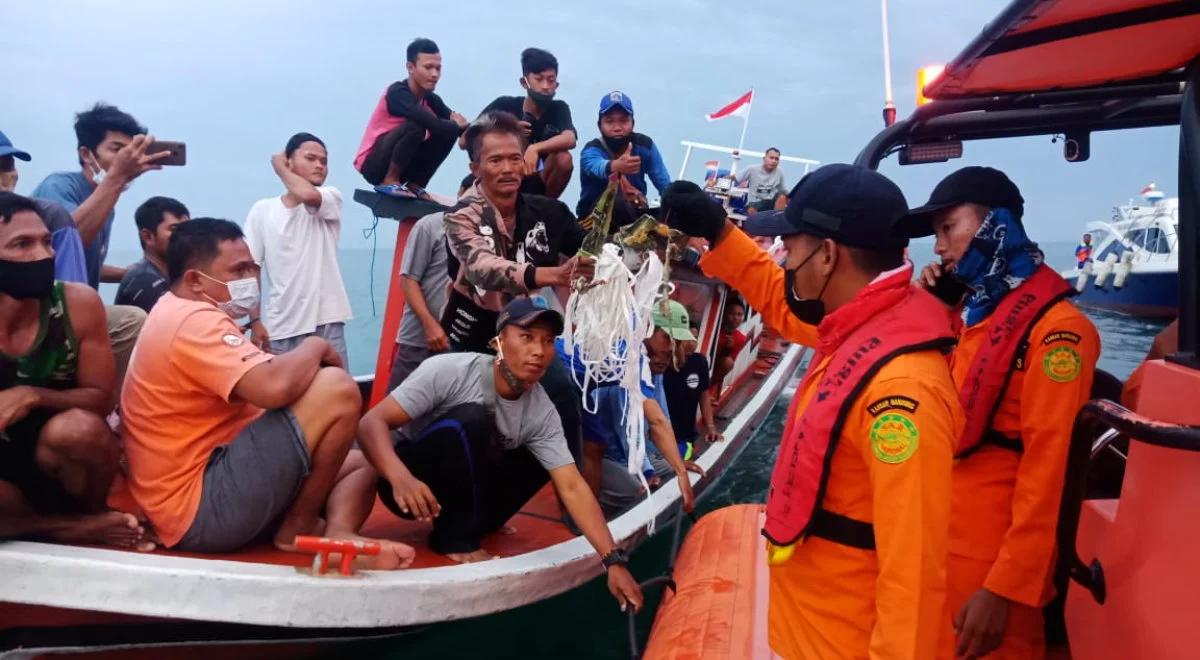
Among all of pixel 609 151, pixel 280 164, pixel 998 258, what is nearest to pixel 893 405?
pixel 998 258

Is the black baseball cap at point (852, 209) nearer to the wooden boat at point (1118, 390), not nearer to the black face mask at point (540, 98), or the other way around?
the wooden boat at point (1118, 390)

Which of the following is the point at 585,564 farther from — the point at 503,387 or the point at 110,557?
the point at 110,557

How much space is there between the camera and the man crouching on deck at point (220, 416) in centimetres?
294

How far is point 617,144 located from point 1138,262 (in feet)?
85.0

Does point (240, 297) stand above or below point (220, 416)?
above

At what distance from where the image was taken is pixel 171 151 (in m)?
3.90

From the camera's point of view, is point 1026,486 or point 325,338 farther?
point 325,338

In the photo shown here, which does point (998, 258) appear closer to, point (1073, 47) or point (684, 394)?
point (1073, 47)

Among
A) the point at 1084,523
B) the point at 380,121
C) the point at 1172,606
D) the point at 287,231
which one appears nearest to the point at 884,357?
the point at 1172,606

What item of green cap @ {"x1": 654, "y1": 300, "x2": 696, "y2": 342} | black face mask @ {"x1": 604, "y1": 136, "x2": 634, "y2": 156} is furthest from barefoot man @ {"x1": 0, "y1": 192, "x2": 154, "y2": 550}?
black face mask @ {"x1": 604, "y1": 136, "x2": 634, "y2": 156}

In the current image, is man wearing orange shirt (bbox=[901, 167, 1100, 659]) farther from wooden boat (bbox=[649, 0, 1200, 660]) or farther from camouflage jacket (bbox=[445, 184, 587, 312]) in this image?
camouflage jacket (bbox=[445, 184, 587, 312])

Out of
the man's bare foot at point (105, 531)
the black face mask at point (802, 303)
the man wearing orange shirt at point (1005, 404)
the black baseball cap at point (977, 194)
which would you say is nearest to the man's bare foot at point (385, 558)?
the man's bare foot at point (105, 531)

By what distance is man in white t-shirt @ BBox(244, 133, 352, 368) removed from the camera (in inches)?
209

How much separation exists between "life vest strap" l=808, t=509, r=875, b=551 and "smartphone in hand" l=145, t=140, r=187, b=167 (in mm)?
3599
